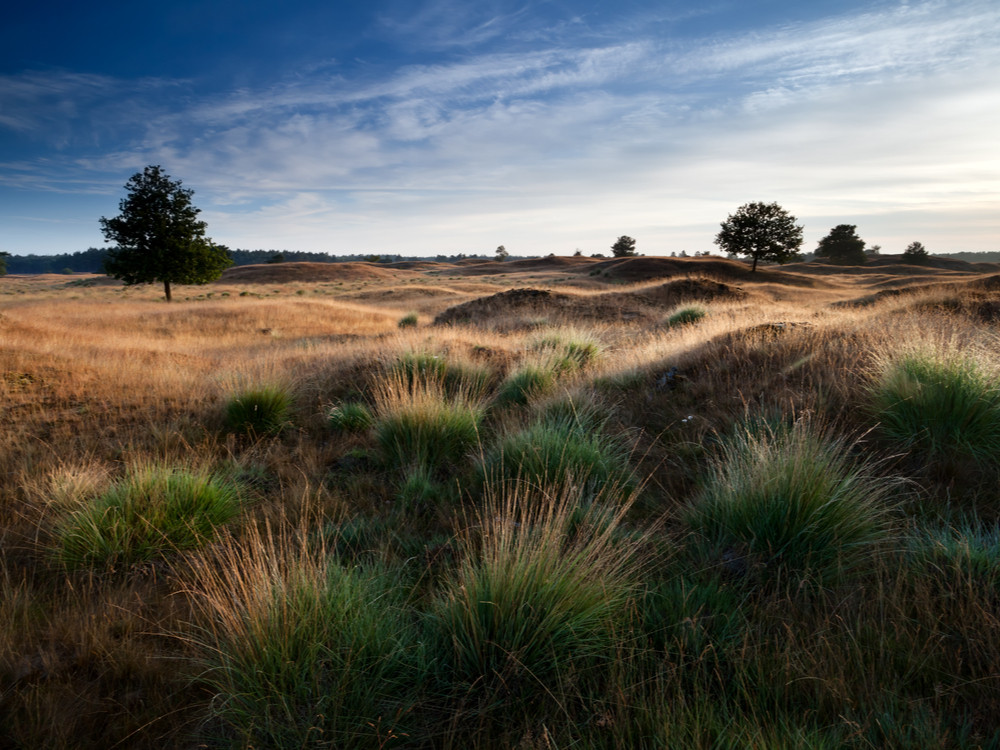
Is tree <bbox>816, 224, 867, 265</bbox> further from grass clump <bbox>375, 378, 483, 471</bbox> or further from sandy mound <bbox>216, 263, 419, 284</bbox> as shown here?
grass clump <bbox>375, 378, 483, 471</bbox>

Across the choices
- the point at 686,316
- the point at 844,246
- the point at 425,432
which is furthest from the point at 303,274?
the point at 844,246

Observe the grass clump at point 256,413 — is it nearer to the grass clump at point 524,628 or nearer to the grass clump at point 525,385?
the grass clump at point 525,385

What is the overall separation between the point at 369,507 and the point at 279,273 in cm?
6400

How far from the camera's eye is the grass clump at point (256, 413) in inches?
239

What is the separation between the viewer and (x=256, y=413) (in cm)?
617

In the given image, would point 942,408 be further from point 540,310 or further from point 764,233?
point 764,233

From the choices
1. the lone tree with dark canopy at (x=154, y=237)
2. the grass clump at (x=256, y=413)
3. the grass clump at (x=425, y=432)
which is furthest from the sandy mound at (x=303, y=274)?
the grass clump at (x=425, y=432)

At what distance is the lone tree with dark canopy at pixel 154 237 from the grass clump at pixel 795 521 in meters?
36.9

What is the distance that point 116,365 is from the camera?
8648 millimetres

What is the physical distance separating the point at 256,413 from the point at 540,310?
662 inches

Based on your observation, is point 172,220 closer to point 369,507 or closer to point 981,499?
point 369,507

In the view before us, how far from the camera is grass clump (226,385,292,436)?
608cm

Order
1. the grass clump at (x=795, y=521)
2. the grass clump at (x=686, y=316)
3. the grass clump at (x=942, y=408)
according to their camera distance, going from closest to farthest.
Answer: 1. the grass clump at (x=795, y=521)
2. the grass clump at (x=942, y=408)
3. the grass clump at (x=686, y=316)

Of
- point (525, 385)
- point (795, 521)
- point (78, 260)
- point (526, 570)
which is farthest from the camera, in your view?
point (78, 260)
